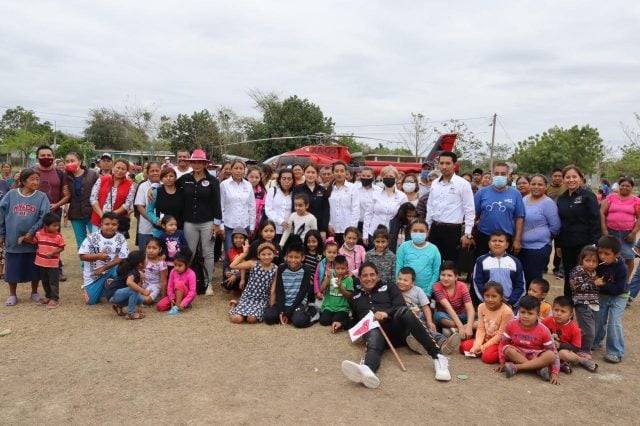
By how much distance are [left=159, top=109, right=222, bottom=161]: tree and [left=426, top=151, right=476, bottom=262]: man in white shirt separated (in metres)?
30.2

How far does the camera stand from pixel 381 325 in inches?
170

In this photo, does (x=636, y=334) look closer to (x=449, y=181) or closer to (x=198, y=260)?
(x=449, y=181)

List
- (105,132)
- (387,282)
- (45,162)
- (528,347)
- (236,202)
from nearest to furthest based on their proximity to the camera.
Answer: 1. (528,347)
2. (387,282)
3. (45,162)
4. (236,202)
5. (105,132)

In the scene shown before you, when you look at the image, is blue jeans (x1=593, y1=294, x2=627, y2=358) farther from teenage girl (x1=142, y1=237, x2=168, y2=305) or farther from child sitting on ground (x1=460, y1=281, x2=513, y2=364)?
teenage girl (x1=142, y1=237, x2=168, y2=305)

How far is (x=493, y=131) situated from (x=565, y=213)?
3022 cm

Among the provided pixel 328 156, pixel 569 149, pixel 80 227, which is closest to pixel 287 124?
pixel 328 156

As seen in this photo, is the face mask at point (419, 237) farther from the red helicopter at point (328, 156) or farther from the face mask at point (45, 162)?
the red helicopter at point (328, 156)

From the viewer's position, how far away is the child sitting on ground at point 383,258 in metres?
5.10

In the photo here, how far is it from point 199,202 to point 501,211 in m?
3.67

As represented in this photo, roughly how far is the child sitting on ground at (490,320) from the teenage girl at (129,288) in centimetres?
350

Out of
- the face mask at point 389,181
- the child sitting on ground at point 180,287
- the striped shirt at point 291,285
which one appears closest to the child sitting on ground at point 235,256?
the child sitting on ground at point 180,287

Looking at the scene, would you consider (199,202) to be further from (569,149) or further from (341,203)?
(569,149)

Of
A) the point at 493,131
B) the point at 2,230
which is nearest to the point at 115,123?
the point at 493,131

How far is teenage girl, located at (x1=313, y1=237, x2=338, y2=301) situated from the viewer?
5.08 metres
